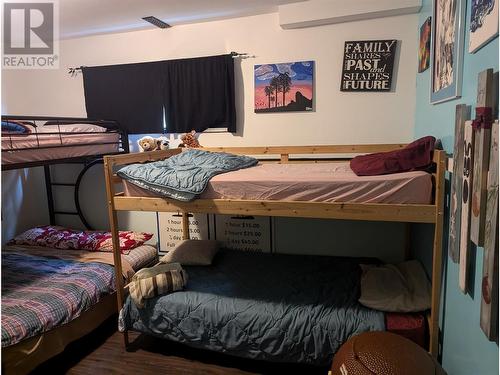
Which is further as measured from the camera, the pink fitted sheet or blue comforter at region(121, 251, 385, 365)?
the pink fitted sheet

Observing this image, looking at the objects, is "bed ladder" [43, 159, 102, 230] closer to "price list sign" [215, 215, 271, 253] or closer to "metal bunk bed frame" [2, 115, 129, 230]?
"metal bunk bed frame" [2, 115, 129, 230]

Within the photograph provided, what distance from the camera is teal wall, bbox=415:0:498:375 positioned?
131cm

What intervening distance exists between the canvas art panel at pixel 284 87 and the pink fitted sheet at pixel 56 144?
1.51 m

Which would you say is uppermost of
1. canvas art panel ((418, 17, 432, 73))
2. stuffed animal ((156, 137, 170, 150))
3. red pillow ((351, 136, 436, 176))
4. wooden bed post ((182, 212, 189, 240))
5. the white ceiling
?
the white ceiling

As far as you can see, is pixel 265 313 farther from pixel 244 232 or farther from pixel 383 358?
pixel 244 232

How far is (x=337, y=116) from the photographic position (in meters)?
3.00

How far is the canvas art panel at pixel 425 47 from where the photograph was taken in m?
2.34

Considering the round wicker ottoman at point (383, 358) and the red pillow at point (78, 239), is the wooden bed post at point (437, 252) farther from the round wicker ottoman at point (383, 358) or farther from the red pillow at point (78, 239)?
the red pillow at point (78, 239)

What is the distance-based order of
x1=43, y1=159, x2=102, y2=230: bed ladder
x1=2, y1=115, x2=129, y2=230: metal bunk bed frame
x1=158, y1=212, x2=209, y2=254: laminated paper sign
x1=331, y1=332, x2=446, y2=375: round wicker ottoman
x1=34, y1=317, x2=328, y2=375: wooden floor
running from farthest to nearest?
x1=43, y1=159, x2=102, y2=230: bed ladder < x1=158, y1=212, x2=209, y2=254: laminated paper sign < x1=2, y1=115, x2=129, y2=230: metal bunk bed frame < x1=34, y1=317, x2=328, y2=375: wooden floor < x1=331, y1=332, x2=446, y2=375: round wicker ottoman

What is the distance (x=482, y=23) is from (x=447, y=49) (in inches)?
21.0

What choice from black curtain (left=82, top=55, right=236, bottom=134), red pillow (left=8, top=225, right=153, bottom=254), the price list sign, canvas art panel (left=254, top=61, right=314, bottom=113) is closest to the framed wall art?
canvas art panel (left=254, top=61, right=314, bottom=113)

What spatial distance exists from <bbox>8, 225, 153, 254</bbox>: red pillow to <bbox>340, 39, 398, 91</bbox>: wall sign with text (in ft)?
8.05

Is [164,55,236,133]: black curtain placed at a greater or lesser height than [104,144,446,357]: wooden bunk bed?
greater

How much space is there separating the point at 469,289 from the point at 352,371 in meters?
0.62
